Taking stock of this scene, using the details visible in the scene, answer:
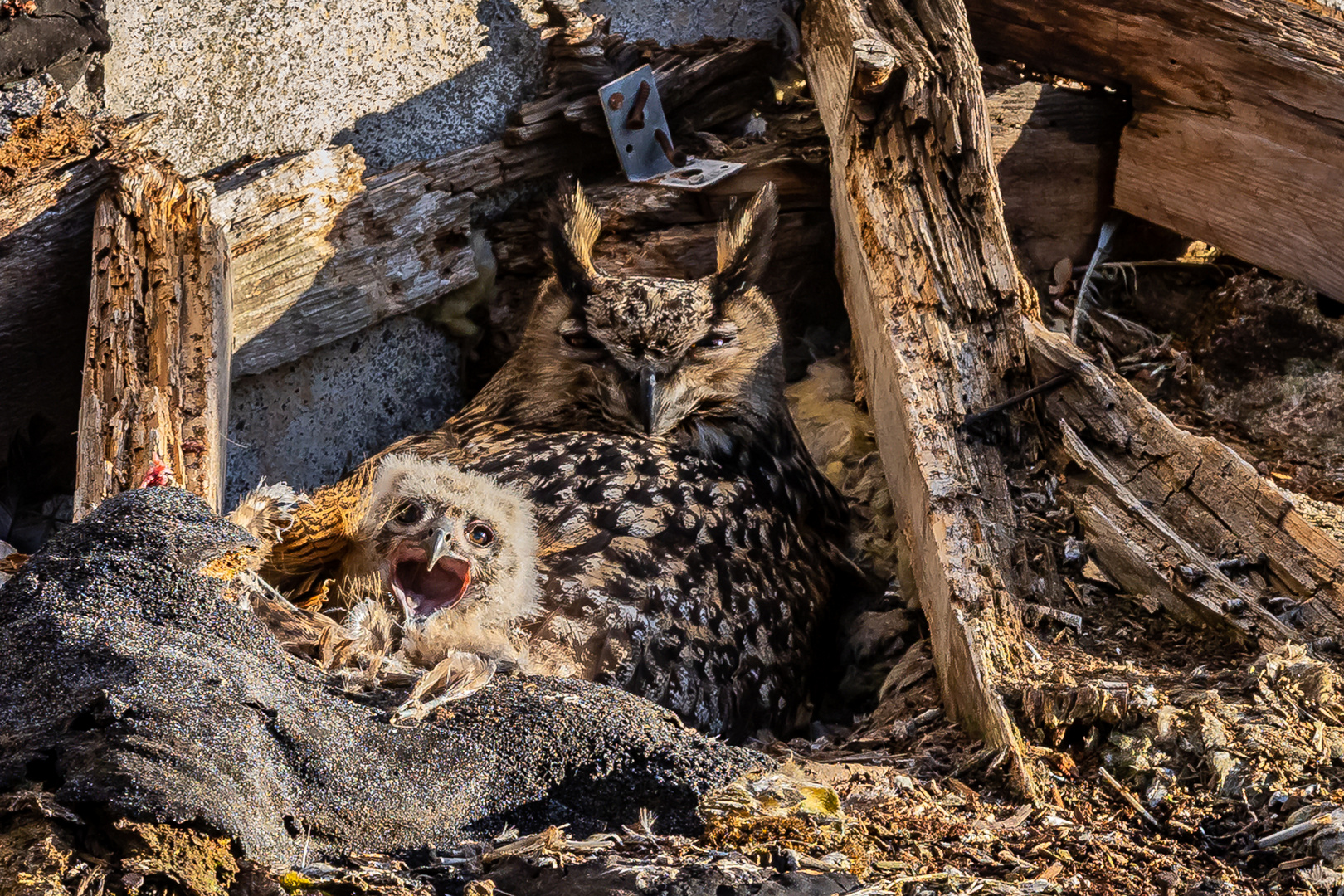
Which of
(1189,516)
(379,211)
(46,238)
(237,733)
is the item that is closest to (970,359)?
(1189,516)

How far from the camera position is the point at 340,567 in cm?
264

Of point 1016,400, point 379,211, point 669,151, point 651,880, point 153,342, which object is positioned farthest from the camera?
point 669,151

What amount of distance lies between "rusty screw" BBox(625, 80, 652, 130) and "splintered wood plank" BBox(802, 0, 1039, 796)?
578 millimetres

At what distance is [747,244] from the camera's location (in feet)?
11.0

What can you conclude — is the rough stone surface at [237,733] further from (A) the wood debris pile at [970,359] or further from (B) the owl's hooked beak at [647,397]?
(B) the owl's hooked beak at [647,397]

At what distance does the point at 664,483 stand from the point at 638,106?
1.41 metres

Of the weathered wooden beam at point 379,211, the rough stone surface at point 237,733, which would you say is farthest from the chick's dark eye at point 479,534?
the weathered wooden beam at point 379,211

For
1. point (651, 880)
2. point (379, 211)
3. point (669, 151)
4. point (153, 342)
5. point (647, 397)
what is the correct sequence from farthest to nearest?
point (669, 151) < point (379, 211) < point (647, 397) < point (153, 342) < point (651, 880)

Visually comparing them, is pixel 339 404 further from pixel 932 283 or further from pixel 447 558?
pixel 932 283

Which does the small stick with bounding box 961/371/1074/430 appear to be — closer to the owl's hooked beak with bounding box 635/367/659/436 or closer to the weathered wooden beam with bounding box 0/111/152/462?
the owl's hooked beak with bounding box 635/367/659/436

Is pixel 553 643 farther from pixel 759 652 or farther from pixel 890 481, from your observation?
pixel 890 481

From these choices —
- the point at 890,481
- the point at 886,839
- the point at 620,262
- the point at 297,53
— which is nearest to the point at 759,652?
the point at 890,481

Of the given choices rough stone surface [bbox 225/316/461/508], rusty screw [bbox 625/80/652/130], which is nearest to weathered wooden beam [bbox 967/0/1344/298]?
rusty screw [bbox 625/80/652/130]

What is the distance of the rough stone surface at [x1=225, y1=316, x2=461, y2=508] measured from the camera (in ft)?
10.9
